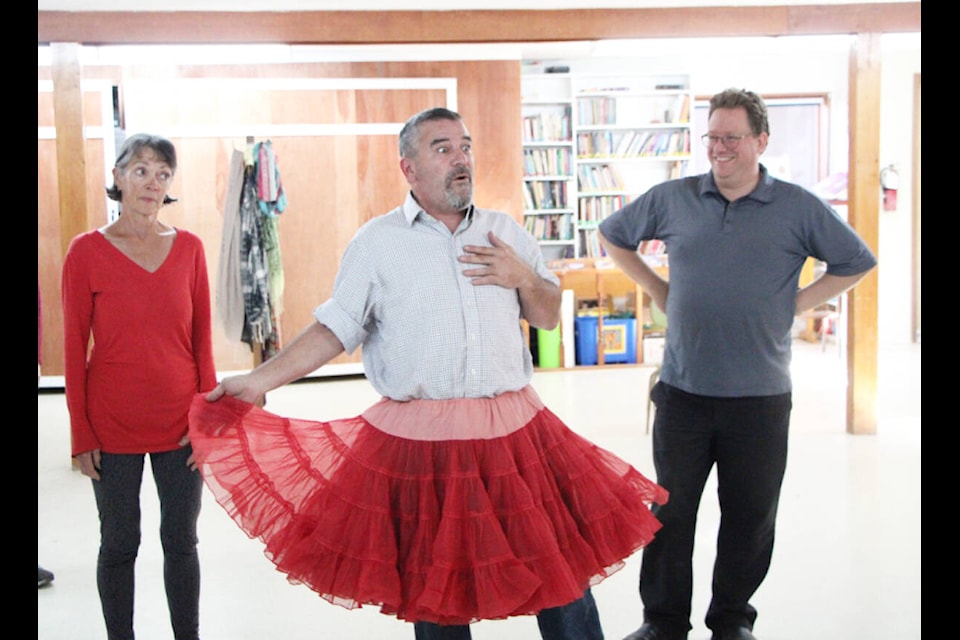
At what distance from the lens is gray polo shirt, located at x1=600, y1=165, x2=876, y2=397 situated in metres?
2.90

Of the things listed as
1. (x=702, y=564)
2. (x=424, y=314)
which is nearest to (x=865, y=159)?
(x=702, y=564)

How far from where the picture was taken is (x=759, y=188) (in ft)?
9.60

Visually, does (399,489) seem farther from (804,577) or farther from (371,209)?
(371,209)

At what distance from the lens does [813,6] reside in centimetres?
577

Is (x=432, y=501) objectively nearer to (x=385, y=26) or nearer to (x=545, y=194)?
(x=385, y=26)

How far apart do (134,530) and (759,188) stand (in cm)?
210

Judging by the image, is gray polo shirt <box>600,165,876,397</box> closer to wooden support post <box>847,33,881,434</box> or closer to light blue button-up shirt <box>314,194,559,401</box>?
light blue button-up shirt <box>314,194,559,401</box>

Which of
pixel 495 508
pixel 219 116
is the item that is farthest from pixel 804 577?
pixel 219 116

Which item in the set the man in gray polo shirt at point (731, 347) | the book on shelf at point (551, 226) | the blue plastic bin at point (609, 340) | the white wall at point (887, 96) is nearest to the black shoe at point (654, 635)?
the man in gray polo shirt at point (731, 347)

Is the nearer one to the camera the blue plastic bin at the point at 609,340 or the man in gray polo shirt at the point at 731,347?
the man in gray polo shirt at the point at 731,347

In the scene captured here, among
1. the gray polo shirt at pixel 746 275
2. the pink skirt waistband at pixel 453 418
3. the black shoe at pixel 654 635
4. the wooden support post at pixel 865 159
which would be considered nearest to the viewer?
the pink skirt waistband at pixel 453 418

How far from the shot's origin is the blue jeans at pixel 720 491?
2.93 meters

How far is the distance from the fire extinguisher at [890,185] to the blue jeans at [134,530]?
933cm

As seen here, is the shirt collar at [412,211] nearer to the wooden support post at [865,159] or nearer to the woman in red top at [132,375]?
the woman in red top at [132,375]
